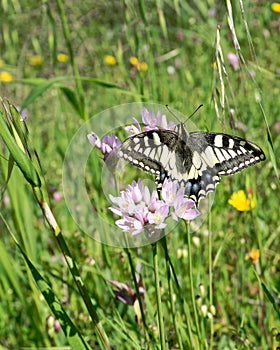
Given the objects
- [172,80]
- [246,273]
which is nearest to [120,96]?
[172,80]

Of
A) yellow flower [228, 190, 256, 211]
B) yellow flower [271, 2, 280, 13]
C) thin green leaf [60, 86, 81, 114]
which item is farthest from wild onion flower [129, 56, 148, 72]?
yellow flower [271, 2, 280, 13]

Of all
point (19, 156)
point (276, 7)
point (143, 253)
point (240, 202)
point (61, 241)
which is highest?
point (19, 156)

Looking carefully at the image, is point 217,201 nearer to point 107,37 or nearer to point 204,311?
point 204,311

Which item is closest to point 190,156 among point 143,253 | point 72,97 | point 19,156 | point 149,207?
point 149,207

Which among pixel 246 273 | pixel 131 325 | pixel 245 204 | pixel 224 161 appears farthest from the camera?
pixel 246 273

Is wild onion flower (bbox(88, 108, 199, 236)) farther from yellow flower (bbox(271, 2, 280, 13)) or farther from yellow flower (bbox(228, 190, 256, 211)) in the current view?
yellow flower (bbox(271, 2, 280, 13))

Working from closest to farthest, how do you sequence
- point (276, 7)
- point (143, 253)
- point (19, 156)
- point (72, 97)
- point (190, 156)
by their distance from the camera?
point (19, 156), point (190, 156), point (72, 97), point (143, 253), point (276, 7)

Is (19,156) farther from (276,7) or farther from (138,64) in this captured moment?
(276,7)

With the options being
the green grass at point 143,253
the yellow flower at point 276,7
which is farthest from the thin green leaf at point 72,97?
the yellow flower at point 276,7
